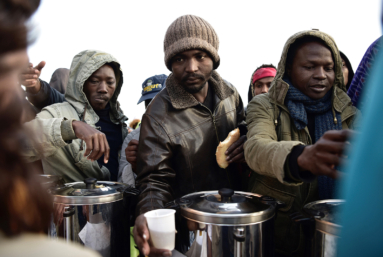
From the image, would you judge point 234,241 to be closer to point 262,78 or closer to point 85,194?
point 85,194

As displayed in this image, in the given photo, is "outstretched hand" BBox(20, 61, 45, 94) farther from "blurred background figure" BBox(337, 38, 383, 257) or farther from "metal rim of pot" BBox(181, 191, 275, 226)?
"blurred background figure" BBox(337, 38, 383, 257)

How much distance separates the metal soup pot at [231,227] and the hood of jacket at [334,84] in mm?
873

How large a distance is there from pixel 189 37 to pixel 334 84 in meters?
1.18

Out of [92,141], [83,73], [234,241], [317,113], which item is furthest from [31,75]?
[317,113]

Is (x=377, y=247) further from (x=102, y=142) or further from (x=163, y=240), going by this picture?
(x=102, y=142)

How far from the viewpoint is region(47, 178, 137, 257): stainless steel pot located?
1.56 meters

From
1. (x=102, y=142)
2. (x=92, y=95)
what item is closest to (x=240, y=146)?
(x=102, y=142)

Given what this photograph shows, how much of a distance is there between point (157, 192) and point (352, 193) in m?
1.40

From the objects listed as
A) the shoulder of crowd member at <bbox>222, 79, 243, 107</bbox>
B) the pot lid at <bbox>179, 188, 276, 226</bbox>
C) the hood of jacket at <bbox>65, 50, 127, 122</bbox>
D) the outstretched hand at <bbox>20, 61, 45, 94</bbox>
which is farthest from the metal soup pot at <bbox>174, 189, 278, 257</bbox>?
the outstretched hand at <bbox>20, 61, 45, 94</bbox>

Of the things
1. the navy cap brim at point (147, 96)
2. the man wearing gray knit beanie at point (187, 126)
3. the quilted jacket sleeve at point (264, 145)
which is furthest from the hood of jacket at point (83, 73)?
the quilted jacket sleeve at point (264, 145)

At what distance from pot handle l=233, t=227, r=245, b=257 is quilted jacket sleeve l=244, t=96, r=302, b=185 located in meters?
0.35

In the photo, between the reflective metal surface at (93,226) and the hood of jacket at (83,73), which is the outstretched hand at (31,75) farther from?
the reflective metal surface at (93,226)

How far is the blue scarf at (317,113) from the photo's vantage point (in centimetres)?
171

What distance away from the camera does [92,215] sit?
159cm
